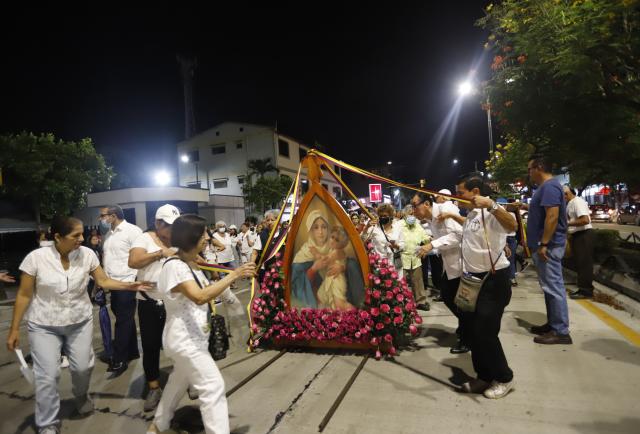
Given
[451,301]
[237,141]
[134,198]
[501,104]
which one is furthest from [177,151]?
[451,301]

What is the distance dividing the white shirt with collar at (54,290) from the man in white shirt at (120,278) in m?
1.24

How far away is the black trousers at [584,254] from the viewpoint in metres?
6.23

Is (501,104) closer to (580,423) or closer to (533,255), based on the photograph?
(533,255)

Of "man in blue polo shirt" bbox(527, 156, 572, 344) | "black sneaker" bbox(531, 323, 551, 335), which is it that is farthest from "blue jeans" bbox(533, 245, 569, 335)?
"black sneaker" bbox(531, 323, 551, 335)

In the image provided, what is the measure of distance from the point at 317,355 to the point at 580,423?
9.02ft

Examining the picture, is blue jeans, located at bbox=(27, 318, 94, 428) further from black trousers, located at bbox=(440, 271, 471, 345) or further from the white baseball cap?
black trousers, located at bbox=(440, 271, 471, 345)

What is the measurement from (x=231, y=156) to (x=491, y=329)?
39.4 meters

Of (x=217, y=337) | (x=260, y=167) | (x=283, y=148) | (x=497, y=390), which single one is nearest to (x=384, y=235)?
(x=497, y=390)

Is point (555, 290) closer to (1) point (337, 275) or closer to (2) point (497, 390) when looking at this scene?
(2) point (497, 390)

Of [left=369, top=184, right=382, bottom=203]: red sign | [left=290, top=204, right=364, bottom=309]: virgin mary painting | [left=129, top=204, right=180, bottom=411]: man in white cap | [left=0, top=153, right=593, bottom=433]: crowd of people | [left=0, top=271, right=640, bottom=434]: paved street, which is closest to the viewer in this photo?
[left=0, top=153, right=593, bottom=433]: crowd of people

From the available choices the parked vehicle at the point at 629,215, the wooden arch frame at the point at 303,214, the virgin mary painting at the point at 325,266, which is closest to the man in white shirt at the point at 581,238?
the wooden arch frame at the point at 303,214

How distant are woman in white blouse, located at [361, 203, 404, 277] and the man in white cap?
139 inches

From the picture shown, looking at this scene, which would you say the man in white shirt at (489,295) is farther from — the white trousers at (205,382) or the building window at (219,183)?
the building window at (219,183)

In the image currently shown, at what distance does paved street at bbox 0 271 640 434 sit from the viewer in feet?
9.87
